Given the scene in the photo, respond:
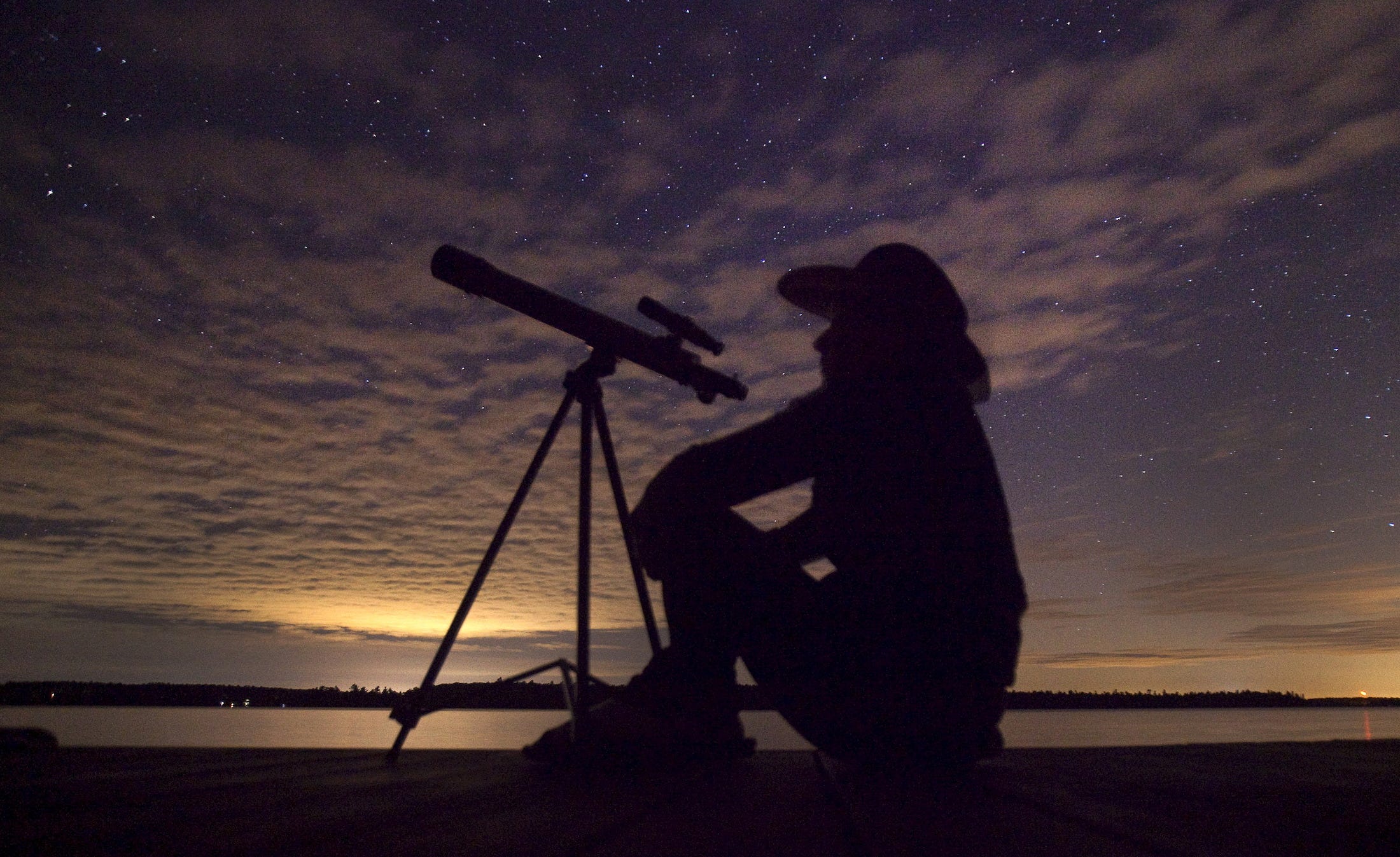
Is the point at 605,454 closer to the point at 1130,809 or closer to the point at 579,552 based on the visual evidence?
the point at 579,552

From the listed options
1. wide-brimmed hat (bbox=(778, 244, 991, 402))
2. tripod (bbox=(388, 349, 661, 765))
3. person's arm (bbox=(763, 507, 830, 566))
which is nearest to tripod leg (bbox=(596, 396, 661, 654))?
tripod (bbox=(388, 349, 661, 765))

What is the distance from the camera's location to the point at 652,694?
1.94m

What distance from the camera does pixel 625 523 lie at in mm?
2957

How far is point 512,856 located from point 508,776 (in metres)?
1.16

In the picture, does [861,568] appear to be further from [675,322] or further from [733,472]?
[675,322]

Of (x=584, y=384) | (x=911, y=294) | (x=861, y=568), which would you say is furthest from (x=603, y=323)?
(x=861, y=568)

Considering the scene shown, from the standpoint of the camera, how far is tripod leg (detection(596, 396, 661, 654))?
2.85 meters

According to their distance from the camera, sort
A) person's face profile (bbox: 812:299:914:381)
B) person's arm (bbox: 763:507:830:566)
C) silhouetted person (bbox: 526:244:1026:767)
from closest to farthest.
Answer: silhouetted person (bbox: 526:244:1026:767)
person's face profile (bbox: 812:299:914:381)
person's arm (bbox: 763:507:830:566)

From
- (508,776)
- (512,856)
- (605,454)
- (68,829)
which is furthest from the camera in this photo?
(605,454)

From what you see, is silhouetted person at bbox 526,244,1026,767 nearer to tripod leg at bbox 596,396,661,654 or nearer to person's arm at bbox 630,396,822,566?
person's arm at bbox 630,396,822,566

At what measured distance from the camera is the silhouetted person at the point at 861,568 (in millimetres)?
1704

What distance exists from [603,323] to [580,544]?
3.00 ft

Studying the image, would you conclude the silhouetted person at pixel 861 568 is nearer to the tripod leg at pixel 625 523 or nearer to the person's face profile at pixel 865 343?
the person's face profile at pixel 865 343

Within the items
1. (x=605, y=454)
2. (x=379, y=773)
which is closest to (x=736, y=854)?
(x=379, y=773)
